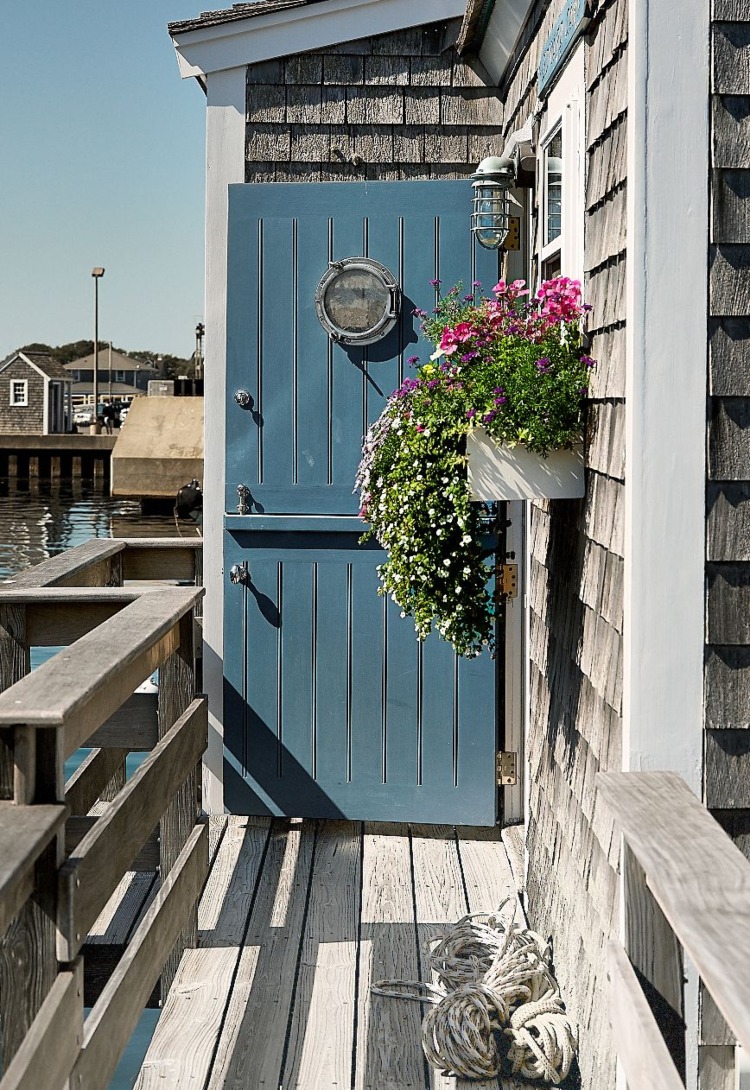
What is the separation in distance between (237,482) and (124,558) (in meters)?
0.46

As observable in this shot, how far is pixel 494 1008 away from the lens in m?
2.81

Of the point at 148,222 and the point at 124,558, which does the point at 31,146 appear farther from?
the point at 124,558

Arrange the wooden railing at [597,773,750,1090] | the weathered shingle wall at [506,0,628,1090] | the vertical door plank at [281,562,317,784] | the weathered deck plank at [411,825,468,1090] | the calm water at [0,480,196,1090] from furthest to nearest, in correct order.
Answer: the calm water at [0,480,196,1090] < the vertical door plank at [281,562,317,784] < the weathered deck plank at [411,825,468,1090] < the weathered shingle wall at [506,0,628,1090] < the wooden railing at [597,773,750,1090]

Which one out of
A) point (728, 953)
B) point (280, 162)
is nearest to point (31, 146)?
point (280, 162)

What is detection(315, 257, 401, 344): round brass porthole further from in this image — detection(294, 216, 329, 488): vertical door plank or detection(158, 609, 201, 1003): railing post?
detection(158, 609, 201, 1003): railing post

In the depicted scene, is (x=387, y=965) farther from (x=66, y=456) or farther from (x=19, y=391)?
(x=19, y=391)

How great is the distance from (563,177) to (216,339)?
1.57 m

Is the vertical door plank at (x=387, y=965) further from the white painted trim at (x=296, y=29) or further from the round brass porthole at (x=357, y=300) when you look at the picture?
the white painted trim at (x=296, y=29)

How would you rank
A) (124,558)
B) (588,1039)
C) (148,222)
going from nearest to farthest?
(588,1039), (124,558), (148,222)

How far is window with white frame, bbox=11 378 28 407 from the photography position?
47.2 m

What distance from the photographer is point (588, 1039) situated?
2594 mm

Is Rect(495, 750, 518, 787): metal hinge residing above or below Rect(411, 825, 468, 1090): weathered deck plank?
above

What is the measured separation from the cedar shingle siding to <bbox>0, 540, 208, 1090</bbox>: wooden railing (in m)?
45.2

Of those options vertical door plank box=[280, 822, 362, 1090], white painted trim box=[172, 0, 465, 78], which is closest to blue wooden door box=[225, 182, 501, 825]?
vertical door plank box=[280, 822, 362, 1090]
